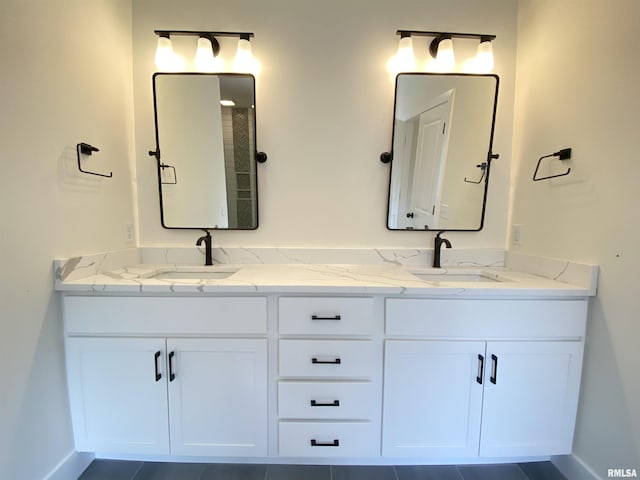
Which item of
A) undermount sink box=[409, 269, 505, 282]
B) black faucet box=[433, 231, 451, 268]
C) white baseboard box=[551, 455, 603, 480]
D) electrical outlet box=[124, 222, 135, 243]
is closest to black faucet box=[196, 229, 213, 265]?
→ electrical outlet box=[124, 222, 135, 243]

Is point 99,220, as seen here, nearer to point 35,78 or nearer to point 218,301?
point 35,78

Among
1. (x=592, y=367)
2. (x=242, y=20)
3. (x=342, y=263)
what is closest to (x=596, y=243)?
(x=592, y=367)

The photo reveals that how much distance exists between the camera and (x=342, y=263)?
1664 mm

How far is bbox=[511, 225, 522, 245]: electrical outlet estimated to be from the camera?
61.9 inches

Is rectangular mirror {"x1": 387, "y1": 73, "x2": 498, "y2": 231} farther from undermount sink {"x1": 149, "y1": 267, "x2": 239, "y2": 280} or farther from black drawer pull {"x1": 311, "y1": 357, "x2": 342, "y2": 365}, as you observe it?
undermount sink {"x1": 149, "y1": 267, "x2": 239, "y2": 280}

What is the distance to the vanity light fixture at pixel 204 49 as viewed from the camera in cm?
151

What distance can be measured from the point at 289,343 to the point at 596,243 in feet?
4.46

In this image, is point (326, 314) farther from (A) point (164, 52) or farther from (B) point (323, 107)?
(A) point (164, 52)

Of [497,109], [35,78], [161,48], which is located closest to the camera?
[35,78]

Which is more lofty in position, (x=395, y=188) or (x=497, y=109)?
(x=497, y=109)

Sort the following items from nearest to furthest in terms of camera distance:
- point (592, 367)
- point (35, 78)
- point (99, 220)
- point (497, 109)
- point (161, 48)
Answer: point (35, 78) < point (592, 367) < point (99, 220) < point (161, 48) < point (497, 109)

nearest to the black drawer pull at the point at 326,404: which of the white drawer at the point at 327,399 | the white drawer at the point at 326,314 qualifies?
the white drawer at the point at 327,399

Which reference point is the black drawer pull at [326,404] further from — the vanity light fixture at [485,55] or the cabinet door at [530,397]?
the vanity light fixture at [485,55]

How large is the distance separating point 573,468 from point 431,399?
0.74 m
